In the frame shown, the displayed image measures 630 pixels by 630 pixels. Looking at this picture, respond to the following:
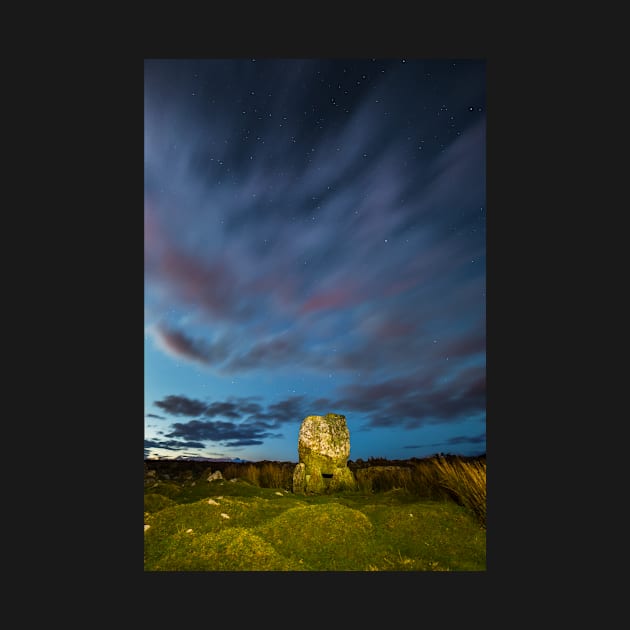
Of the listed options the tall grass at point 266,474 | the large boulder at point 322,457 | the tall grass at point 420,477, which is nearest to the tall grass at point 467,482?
the tall grass at point 420,477

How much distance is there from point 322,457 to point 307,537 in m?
3.28

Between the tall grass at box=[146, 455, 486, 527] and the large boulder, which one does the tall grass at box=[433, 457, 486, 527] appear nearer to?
the tall grass at box=[146, 455, 486, 527]

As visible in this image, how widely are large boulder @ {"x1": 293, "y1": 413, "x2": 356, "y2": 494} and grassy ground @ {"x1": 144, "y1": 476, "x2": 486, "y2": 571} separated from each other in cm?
219

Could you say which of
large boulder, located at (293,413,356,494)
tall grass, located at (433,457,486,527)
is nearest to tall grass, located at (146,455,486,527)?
tall grass, located at (433,457,486,527)

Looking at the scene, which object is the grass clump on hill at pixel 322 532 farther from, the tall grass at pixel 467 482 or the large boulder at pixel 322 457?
the large boulder at pixel 322 457

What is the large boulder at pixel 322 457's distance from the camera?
852cm

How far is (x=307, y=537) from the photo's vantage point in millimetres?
5379

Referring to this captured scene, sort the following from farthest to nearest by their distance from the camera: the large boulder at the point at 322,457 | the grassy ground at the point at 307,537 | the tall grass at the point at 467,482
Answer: the large boulder at the point at 322,457 → the tall grass at the point at 467,482 → the grassy ground at the point at 307,537

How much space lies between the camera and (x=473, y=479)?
6109 millimetres

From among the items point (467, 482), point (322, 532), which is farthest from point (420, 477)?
point (322, 532)

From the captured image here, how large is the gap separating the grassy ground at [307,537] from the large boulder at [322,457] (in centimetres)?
219

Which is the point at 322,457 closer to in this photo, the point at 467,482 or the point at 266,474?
the point at 266,474

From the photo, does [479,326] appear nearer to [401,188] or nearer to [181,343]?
[401,188]

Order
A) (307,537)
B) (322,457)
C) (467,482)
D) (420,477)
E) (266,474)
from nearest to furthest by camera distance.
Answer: (307,537) < (467,482) < (420,477) < (322,457) < (266,474)
